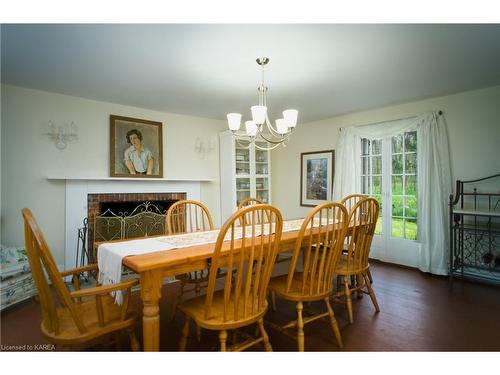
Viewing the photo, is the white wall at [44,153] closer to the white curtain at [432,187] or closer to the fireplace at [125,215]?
the fireplace at [125,215]

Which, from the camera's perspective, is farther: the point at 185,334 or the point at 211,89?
the point at 211,89

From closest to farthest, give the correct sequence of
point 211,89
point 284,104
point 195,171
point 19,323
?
1. point 19,323
2. point 211,89
3. point 284,104
4. point 195,171

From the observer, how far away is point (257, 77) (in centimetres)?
277

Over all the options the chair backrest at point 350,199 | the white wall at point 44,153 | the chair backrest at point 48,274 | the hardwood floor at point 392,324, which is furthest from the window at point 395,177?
the chair backrest at point 48,274

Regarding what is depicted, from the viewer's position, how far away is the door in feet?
12.3

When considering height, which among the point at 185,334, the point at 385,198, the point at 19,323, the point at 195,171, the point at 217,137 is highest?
the point at 217,137

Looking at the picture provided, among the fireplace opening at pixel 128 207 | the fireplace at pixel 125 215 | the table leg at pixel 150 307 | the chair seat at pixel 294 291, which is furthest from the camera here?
the fireplace opening at pixel 128 207

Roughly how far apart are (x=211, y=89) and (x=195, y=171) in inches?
63.3

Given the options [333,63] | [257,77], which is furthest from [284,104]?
[333,63]

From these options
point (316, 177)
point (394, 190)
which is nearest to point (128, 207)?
point (316, 177)

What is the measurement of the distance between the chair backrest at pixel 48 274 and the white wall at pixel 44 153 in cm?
230

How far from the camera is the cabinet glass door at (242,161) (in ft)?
14.9

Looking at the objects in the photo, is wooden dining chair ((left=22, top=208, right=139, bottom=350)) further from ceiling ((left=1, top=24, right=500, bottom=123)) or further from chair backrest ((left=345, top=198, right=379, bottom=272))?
chair backrest ((left=345, top=198, right=379, bottom=272))

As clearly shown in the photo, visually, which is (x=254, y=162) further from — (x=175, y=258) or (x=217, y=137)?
(x=175, y=258)
